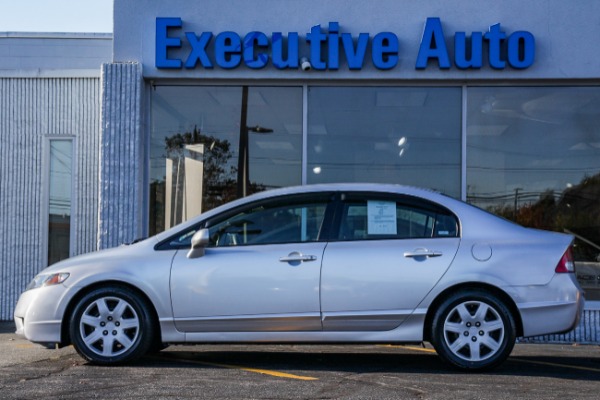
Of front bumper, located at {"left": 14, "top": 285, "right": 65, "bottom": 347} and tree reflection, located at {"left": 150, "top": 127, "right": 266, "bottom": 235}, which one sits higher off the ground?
tree reflection, located at {"left": 150, "top": 127, "right": 266, "bottom": 235}

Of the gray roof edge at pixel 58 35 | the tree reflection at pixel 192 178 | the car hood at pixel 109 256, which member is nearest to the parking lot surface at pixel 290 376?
the car hood at pixel 109 256

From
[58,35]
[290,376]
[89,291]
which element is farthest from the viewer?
[58,35]

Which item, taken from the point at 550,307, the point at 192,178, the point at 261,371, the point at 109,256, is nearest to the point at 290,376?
the point at 261,371

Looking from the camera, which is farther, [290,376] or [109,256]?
[109,256]

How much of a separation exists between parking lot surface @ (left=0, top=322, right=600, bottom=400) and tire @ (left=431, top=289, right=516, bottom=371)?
131 mm

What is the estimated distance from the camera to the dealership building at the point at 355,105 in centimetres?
1155

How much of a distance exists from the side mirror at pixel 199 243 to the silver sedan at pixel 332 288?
0.01 meters

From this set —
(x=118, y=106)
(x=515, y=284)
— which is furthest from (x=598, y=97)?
(x=118, y=106)

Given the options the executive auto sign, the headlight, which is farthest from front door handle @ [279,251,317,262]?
the executive auto sign

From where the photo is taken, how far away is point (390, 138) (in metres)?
11.7

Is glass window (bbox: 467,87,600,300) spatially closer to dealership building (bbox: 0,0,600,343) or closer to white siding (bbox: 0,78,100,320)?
dealership building (bbox: 0,0,600,343)

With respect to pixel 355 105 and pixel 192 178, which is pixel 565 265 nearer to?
pixel 355 105

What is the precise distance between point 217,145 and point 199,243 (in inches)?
170

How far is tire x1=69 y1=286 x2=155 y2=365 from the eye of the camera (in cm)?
770
